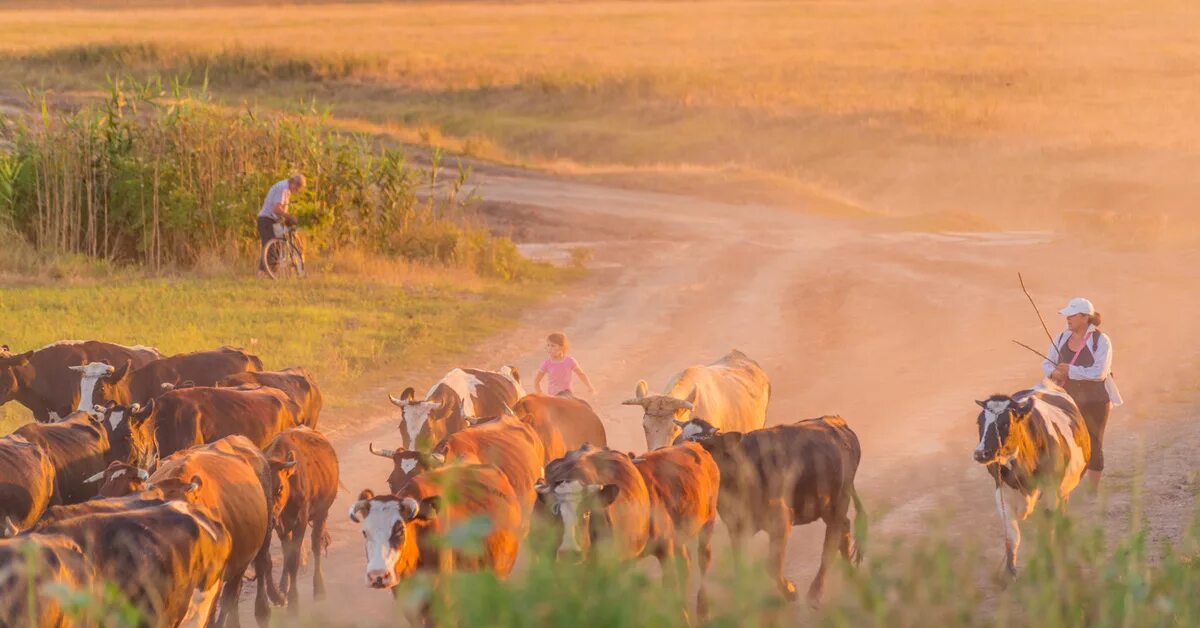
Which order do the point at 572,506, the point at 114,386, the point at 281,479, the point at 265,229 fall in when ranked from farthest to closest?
the point at 265,229 → the point at 114,386 → the point at 281,479 → the point at 572,506

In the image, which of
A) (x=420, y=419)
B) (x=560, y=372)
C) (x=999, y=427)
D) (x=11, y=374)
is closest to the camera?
(x=999, y=427)

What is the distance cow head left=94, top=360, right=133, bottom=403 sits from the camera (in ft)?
47.0

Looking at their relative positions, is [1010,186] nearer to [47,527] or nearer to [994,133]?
[994,133]

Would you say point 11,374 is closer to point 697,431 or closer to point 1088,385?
point 697,431

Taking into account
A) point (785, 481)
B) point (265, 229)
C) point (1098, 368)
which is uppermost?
point (1098, 368)

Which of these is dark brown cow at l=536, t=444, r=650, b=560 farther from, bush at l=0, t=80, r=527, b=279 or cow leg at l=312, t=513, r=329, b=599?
bush at l=0, t=80, r=527, b=279

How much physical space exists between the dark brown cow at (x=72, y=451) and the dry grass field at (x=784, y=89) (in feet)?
66.8

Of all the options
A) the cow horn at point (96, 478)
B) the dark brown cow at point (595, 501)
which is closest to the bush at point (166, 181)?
the cow horn at point (96, 478)

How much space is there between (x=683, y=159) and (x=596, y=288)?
26118 mm

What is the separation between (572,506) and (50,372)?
8138 mm

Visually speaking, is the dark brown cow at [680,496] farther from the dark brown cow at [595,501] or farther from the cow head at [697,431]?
the cow head at [697,431]

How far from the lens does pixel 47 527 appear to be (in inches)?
354

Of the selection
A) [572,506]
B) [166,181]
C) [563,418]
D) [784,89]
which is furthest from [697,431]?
[784,89]

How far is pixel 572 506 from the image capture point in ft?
32.4
